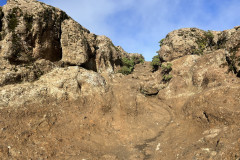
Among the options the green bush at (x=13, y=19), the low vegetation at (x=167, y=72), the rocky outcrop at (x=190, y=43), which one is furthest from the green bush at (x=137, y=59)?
the green bush at (x=13, y=19)

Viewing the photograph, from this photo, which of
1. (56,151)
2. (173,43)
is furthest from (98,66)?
(56,151)

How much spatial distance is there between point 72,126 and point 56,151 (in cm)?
427

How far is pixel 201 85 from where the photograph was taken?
98.6ft

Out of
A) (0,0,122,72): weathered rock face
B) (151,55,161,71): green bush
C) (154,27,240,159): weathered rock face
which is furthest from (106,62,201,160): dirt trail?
(151,55,161,71): green bush

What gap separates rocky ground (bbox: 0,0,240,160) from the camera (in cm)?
1650

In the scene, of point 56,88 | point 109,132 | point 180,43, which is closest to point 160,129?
point 109,132

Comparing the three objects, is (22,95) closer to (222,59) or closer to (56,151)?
(56,151)

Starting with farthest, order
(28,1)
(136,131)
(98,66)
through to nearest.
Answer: (98,66)
(28,1)
(136,131)

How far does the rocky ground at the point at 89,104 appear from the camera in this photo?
16.5 metres

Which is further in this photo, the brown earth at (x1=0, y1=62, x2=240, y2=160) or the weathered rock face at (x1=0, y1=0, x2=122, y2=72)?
the weathered rock face at (x1=0, y1=0, x2=122, y2=72)

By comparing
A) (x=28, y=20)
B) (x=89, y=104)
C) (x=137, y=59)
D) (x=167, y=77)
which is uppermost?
(x=137, y=59)

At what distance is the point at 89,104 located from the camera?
24.5 m

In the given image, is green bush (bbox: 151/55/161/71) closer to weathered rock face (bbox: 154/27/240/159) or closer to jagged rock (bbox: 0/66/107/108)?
weathered rock face (bbox: 154/27/240/159)

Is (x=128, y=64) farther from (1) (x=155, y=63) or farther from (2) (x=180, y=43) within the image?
(2) (x=180, y=43)
